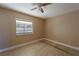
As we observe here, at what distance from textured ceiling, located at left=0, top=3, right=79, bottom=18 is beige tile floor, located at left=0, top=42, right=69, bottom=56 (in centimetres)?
62

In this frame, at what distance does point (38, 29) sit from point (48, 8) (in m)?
0.48

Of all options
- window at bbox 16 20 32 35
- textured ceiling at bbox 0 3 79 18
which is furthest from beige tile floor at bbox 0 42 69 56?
textured ceiling at bbox 0 3 79 18

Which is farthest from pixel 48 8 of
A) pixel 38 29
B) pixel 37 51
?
pixel 37 51

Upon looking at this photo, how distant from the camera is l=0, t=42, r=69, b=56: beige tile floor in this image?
54.7 inches

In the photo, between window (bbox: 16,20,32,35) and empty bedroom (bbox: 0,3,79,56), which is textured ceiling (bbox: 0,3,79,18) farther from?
window (bbox: 16,20,32,35)

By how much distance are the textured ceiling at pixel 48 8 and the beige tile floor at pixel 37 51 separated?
62 cm

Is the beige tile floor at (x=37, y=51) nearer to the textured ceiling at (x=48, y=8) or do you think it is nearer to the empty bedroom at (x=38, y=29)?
the empty bedroom at (x=38, y=29)

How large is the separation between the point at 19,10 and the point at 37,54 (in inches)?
36.0

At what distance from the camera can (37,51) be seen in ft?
4.81

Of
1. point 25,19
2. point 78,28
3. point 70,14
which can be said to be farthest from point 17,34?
point 78,28

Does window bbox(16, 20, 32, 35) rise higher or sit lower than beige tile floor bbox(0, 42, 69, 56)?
higher

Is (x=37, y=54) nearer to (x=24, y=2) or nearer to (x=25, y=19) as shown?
(x=25, y=19)

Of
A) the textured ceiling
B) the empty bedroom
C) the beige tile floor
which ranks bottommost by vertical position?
the beige tile floor

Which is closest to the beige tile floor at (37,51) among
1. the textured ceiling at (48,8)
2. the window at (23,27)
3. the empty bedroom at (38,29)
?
the empty bedroom at (38,29)
